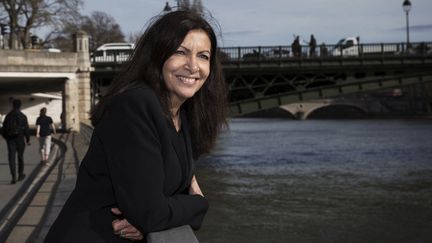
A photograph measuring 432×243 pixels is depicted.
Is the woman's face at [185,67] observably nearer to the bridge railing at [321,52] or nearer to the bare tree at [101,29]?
the bridge railing at [321,52]

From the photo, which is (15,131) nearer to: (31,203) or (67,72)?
(31,203)

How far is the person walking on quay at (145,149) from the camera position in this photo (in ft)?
4.92

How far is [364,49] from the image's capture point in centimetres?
2577

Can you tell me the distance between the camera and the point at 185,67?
→ 1733mm

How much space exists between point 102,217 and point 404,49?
2583 cm

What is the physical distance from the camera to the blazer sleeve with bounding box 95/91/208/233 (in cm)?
149

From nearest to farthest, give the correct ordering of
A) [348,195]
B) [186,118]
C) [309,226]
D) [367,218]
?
[186,118] < [309,226] < [367,218] < [348,195]

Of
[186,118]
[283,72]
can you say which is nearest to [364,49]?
[283,72]

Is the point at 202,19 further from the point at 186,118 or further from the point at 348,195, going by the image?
the point at 348,195

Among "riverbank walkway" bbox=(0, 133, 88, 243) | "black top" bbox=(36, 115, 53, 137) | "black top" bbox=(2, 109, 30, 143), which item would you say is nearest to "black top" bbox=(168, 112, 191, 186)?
"riverbank walkway" bbox=(0, 133, 88, 243)

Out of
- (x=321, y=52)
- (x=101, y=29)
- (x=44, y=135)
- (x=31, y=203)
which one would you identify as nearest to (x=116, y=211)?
(x=31, y=203)

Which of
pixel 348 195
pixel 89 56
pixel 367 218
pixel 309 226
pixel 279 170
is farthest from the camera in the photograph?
pixel 89 56

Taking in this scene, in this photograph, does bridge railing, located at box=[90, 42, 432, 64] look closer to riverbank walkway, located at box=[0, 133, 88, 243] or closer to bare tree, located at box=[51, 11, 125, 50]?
riverbank walkway, located at box=[0, 133, 88, 243]

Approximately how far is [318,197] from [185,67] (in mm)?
12349
